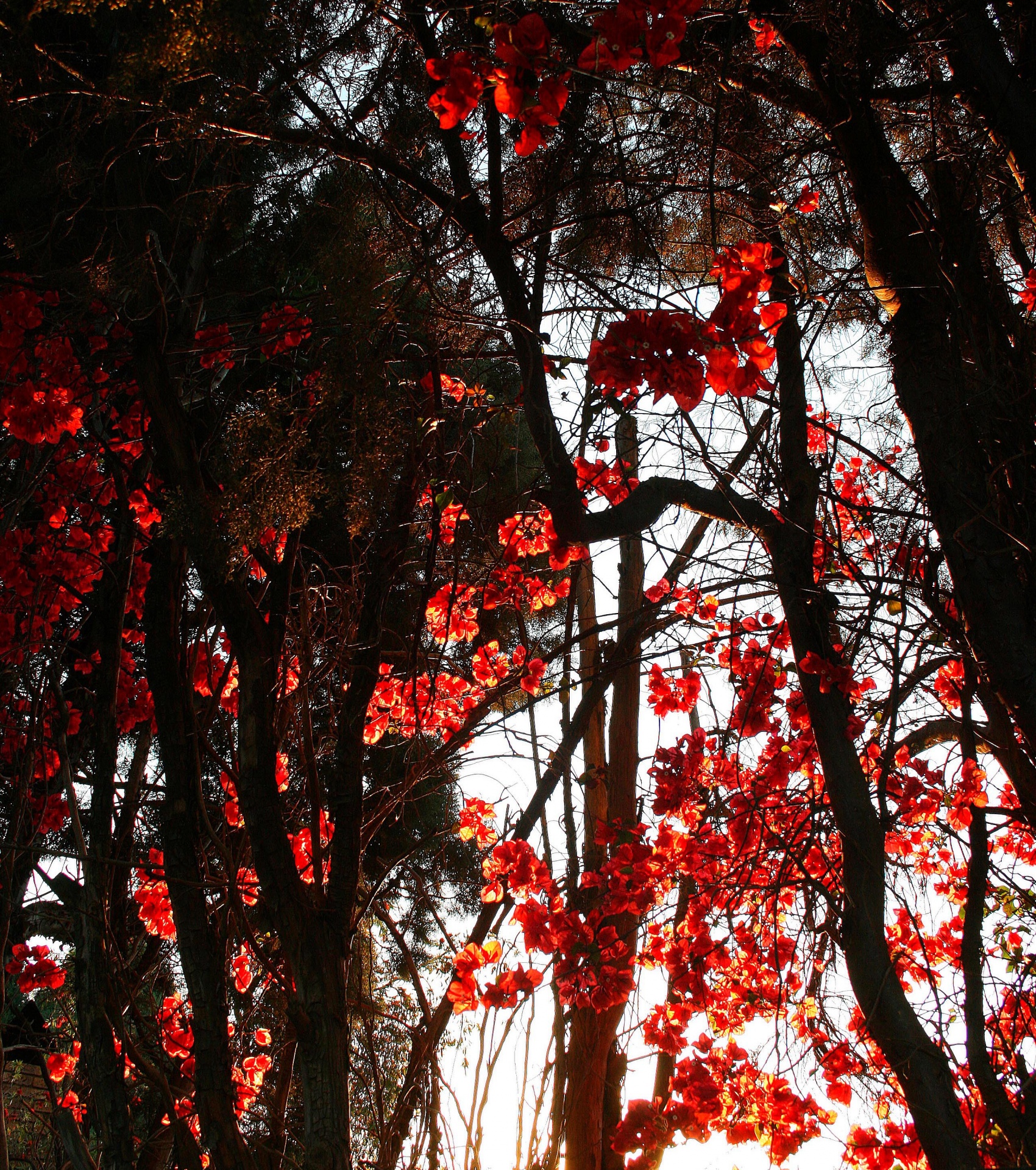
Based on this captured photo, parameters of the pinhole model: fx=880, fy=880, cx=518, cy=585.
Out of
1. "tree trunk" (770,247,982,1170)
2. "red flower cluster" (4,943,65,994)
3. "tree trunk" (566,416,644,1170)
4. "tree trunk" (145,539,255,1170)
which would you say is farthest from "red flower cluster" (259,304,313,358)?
"red flower cluster" (4,943,65,994)

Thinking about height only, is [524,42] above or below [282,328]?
below

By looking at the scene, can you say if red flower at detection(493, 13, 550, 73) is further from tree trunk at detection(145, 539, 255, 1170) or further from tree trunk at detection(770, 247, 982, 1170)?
tree trunk at detection(145, 539, 255, 1170)

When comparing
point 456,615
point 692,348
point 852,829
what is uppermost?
point 456,615

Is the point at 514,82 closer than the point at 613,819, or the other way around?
the point at 514,82

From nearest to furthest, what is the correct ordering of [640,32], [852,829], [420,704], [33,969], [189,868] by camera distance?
[640,32]
[852,829]
[189,868]
[420,704]
[33,969]

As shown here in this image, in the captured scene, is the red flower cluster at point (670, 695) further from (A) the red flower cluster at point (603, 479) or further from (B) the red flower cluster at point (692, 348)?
(B) the red flower cluster at point (692, 348)

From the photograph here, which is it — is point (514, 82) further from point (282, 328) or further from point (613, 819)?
point (613, 819)

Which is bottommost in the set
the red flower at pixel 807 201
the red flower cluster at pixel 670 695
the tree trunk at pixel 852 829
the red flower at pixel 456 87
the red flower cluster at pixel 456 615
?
the tree trunk at pixel 852 829

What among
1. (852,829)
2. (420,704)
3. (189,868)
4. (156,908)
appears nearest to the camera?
(852,829)

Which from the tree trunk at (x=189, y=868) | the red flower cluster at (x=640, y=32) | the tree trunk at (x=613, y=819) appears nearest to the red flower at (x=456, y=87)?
the red flower cluster at (x=640, y=32)

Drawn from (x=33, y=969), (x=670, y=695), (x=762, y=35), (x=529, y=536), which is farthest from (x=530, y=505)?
(x=33, y=969)

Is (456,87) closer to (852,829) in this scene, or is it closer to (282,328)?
(282,328)

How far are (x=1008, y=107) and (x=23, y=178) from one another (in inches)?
107

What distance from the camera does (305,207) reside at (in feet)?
8.49
